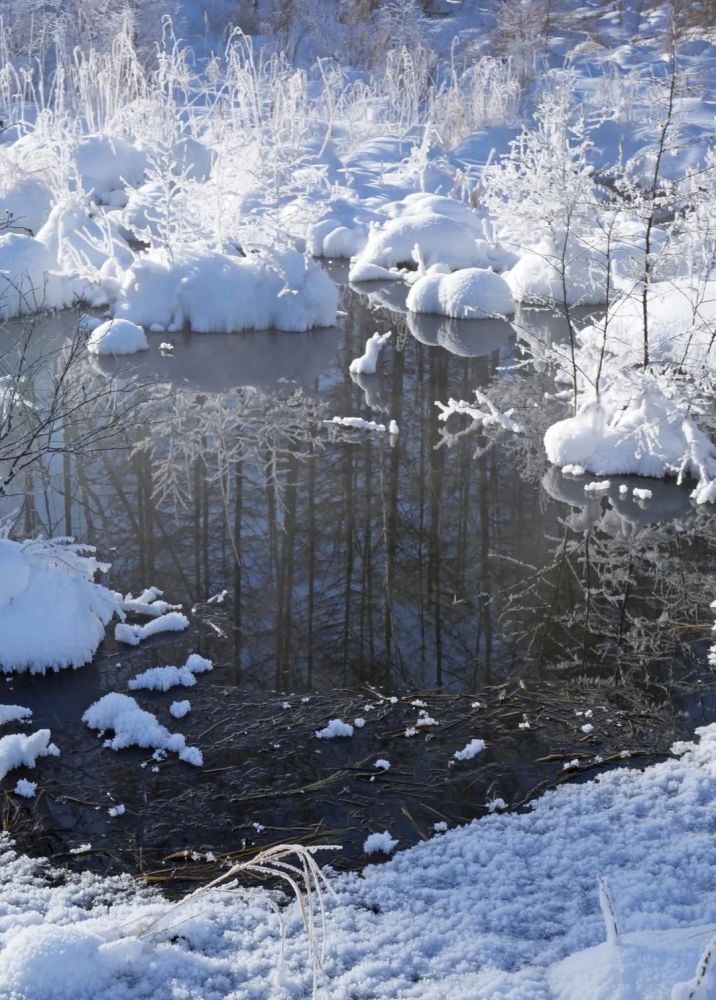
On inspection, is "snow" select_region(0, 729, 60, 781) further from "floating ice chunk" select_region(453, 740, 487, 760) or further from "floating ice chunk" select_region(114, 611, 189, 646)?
"floating ice chunk" select_region(453, 740, 487, 760)

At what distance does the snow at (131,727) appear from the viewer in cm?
585

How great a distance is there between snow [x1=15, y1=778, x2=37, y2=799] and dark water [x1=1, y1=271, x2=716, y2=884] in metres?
0.12

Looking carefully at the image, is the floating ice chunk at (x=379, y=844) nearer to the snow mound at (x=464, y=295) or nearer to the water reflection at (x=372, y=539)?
the water reflection at (x=372, y=539)

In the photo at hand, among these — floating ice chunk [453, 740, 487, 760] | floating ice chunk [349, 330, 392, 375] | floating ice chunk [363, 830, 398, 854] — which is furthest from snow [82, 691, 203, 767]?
floating ice chunk [349, 330, 392, 375]

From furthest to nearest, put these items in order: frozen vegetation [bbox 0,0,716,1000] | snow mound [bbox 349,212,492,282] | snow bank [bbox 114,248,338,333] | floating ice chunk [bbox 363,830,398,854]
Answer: snow mound [bbox 349,212,492,282], snow bank [bbox 114,248,338,333], floating ice chunk [bbox 363,830,398,854], frozen vegetation [bbox 0,0,716,1000]

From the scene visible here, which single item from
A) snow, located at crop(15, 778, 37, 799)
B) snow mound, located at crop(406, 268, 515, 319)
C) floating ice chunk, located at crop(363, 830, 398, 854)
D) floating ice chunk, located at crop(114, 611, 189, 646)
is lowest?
snow mound, located at crop(406, 268, 515, 319)

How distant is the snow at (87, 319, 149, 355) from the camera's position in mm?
15297

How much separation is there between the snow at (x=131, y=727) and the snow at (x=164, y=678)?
1.00 ft

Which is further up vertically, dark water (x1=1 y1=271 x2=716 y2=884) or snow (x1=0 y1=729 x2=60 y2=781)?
snow (x1=0 y1=729 x2=60 y2=781)

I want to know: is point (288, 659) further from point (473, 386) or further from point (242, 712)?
point (473, 386)

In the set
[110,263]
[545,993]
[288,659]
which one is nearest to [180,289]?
[110,263]

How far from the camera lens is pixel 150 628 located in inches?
285

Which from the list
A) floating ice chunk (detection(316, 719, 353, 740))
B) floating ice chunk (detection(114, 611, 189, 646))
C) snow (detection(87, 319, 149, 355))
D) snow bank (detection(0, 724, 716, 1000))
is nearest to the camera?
snow bank (detection(0, 724, 716, 1000))

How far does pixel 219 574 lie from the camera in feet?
27.1
